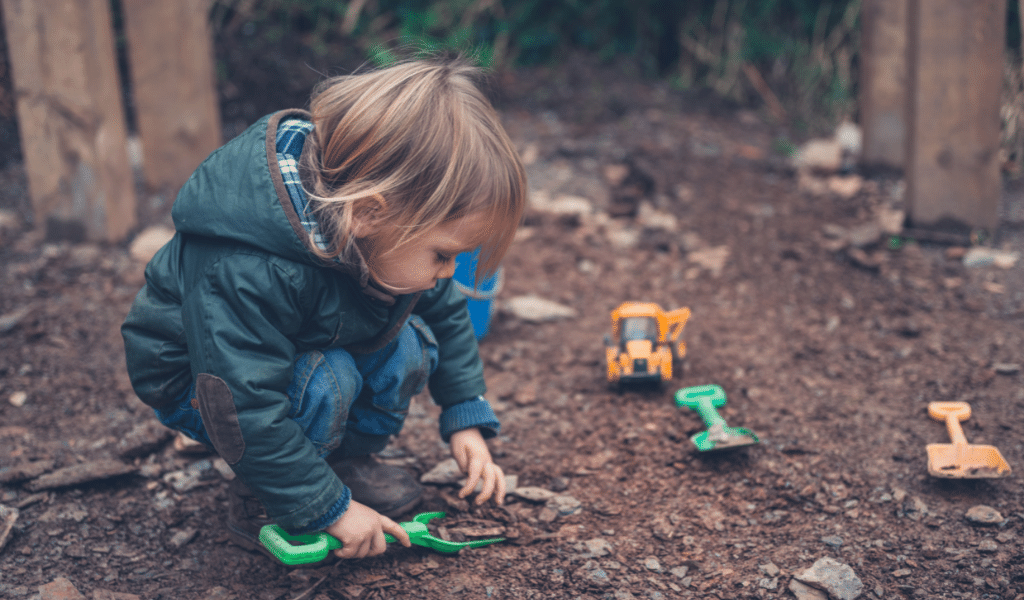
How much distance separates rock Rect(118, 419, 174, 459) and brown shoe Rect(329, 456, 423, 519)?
1.79 feet

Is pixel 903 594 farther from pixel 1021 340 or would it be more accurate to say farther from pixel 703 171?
pixel 703 171

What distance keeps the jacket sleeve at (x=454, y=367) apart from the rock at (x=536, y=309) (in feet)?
2.93

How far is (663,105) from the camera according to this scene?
452 cm

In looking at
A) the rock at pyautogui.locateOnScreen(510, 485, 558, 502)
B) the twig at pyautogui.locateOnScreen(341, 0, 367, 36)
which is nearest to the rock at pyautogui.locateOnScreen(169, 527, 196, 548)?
the rock at pyautogui.locateOnScreen(510, 485, 558, 502)

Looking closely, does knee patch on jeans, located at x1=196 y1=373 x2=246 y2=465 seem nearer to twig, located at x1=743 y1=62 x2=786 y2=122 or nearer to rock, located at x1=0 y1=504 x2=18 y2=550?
rock, located at x1=0 y1=504 x2=18 y2=550

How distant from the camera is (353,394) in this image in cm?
159

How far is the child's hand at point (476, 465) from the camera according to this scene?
1.68m

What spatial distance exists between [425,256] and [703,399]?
94cm

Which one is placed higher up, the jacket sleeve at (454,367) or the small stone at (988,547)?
the jacket sleeve at (454,367)

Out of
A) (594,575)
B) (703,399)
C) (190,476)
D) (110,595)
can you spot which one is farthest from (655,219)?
(110,595)

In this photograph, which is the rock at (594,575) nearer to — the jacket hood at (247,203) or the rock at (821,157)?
the jacket hood at (247,203)

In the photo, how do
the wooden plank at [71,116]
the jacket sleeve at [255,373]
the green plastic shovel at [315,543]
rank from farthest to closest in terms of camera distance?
the wooden plank at [71,116] → the green plastic shovel at [315,543] → the jacket sleeve at [255,373]

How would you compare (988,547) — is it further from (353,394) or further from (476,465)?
(353,394)

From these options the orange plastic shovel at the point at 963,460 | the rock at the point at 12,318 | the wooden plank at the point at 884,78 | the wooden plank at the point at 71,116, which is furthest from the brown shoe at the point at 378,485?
the wooden plank at the point at 884,78
